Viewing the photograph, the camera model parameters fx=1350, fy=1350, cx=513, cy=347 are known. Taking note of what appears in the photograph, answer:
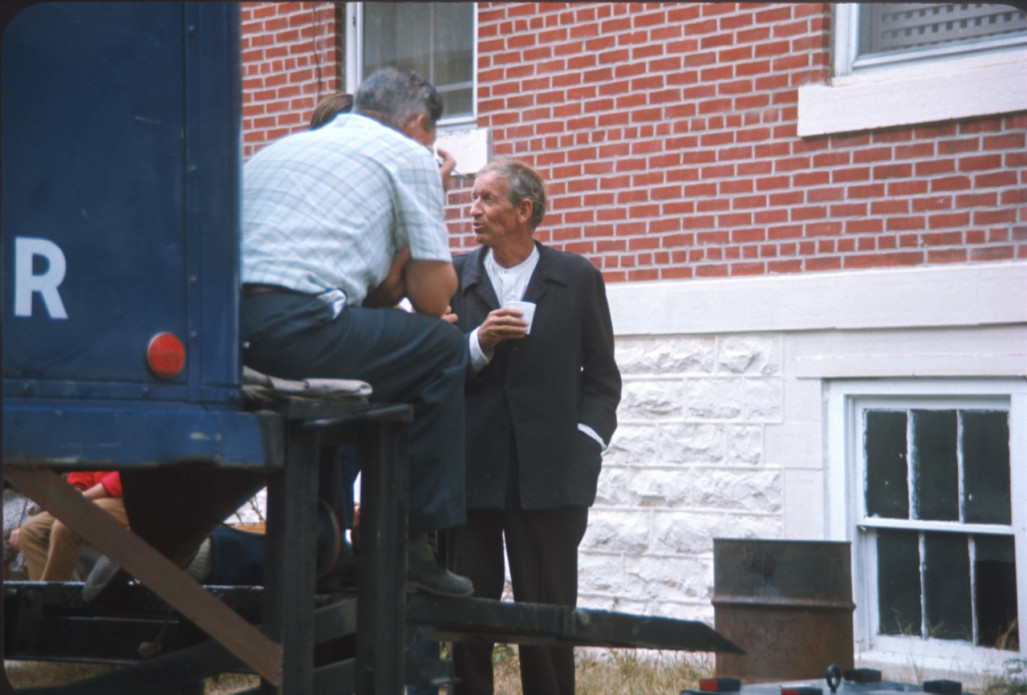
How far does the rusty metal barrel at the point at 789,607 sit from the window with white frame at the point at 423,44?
13.0ft

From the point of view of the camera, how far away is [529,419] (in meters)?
4.76

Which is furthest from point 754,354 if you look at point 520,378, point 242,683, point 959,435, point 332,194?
point 332,194

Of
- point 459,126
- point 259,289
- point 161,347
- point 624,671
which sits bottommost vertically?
point 624,671

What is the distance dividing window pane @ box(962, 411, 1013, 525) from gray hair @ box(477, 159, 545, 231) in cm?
262

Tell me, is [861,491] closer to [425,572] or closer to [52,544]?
[425,572]

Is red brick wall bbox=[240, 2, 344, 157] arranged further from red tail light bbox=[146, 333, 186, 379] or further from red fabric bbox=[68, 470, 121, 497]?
red tail light bbox=[146, 333, 186, 379]

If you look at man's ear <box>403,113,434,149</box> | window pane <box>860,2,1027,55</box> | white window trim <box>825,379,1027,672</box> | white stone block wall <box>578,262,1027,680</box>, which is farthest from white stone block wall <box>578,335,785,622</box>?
man's ear <box>403,113,434,149</box>

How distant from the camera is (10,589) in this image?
4523mm

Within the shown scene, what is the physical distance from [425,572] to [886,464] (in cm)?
371

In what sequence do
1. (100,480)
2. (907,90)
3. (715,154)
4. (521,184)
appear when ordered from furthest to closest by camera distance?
1. (715,154)
2. (100,480)
3. (907,90)
4. (521,184)

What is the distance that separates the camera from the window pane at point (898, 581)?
6.53m

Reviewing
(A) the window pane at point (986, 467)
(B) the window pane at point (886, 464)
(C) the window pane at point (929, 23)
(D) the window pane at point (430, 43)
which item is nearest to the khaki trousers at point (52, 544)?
(D) the window pane at point (430, 43)

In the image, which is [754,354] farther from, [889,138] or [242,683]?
[242,683]

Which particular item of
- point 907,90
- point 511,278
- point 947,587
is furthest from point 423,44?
point 947,587
